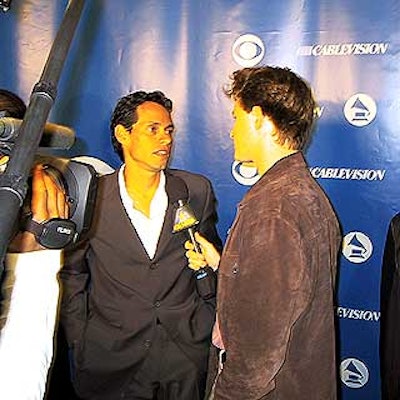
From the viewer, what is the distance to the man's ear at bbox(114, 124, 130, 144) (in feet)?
7.09

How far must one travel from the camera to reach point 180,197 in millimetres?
2010

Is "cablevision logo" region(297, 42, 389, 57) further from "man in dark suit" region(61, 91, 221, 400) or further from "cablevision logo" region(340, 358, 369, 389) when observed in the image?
"cablevision logo" region(340, 358, 369, 389)

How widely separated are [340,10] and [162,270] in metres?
1.19

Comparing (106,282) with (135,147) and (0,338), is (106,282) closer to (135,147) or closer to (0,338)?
(135,147)

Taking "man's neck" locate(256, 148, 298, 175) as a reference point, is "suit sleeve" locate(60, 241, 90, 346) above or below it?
below

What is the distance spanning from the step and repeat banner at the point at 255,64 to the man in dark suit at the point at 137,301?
462mm

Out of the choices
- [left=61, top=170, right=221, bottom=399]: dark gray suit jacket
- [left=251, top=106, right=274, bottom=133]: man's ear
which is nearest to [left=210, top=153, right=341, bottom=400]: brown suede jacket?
[left=251, top=106, right=274, bottom=133]: man's ear

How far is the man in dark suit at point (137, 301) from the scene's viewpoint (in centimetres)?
191

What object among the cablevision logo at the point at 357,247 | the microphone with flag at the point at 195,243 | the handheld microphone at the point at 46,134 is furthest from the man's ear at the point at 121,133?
the handheld microphone at the point at 46,134

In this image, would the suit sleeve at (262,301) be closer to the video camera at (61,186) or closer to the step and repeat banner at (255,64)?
the video camera at (61,186)

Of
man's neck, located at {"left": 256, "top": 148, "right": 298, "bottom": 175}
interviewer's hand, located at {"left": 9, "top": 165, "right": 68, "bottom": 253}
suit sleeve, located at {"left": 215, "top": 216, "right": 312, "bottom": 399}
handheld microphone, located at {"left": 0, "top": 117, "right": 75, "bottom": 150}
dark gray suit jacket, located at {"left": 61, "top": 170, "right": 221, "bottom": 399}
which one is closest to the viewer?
handheld microphone, located at {"left": 0, "top": 117, "right": 75, "bottom": 150}

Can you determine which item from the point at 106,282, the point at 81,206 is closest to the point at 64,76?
the point at 106,282

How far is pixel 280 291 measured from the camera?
130cm

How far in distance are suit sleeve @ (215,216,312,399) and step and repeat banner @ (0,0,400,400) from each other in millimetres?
962
